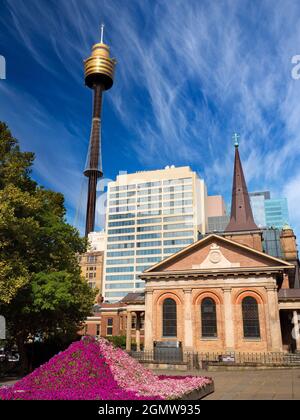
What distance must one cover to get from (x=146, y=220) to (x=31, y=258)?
3932 inches

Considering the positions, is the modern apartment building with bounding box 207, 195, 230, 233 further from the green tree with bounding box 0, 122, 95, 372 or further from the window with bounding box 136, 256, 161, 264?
the green tree with bounding box 0, 122, 95, 372

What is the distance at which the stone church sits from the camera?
34062 millimetres

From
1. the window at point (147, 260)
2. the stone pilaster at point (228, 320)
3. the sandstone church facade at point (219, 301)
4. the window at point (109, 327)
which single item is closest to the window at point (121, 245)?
the window at point (147, 260)

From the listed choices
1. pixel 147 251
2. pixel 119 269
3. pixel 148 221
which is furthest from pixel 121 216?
pixel 119 269

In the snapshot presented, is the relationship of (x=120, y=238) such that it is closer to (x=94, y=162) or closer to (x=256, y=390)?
(x=94, y=162)

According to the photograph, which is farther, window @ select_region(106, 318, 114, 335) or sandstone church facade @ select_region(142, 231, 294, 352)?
window @ select_region(106, 318, 114, 335)

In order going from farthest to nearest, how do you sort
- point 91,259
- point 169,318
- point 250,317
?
point 91,259, point 169,318, point 250,317

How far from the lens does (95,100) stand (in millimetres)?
145375

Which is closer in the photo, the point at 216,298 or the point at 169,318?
the point at 216,298

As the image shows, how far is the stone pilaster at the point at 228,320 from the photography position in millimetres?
34062

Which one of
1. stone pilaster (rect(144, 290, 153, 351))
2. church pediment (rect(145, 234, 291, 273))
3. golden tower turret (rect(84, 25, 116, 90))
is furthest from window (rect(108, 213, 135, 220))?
stone pilaster (rect(144, 290, 153, 351))

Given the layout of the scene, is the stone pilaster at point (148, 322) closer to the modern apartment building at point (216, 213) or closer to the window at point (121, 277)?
Result: the window at point (121, 277)

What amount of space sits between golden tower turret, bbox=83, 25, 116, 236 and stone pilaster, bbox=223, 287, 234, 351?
342ft

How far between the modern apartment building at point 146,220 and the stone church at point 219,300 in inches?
2983
